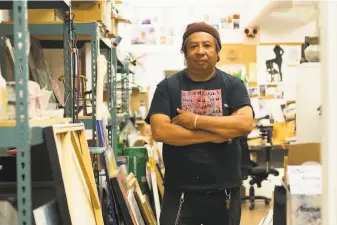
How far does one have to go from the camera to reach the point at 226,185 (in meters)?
2.19

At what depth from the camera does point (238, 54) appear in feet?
24.7

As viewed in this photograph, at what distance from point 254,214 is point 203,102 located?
376cm

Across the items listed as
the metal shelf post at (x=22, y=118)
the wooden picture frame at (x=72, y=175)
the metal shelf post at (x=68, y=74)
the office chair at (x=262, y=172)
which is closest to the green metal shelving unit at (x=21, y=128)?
the metal shelf post at (x=22, y=118)

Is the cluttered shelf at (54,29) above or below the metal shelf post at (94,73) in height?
above

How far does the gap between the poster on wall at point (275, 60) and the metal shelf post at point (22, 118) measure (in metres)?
6.49

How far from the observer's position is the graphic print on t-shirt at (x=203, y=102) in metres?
2.27

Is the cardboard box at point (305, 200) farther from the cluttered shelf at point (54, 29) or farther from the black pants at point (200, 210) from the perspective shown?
the cluttered shelf at point (54, 29)

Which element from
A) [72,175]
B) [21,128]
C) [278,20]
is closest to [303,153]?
[72,175]

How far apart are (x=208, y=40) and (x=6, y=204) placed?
1.27 meters

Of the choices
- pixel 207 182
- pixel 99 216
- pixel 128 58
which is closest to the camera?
pixel 99 216

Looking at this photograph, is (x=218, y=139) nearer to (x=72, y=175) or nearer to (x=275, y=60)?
(x=72, y=175)

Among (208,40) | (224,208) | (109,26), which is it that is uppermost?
(109,26)

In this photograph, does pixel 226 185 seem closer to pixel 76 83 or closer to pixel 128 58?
pixel 76 83

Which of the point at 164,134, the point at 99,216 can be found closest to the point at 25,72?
the point at 99,216
